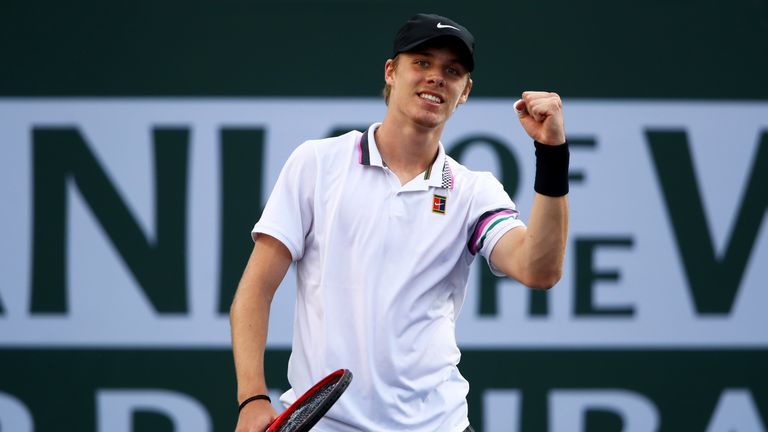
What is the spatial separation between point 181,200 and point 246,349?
2478 millimetres

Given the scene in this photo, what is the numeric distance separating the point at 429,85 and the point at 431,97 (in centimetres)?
3

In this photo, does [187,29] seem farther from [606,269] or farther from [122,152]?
[606,269]

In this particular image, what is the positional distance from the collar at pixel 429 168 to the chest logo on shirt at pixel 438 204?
3 cm

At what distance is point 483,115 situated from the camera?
4.91 meters

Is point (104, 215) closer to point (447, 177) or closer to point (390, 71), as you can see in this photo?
point (390, 71)

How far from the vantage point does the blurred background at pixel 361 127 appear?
4.80 meters

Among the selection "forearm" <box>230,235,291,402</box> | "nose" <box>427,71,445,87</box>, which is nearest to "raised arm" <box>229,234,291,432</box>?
"forearm" <box>230,235,291,402</box>

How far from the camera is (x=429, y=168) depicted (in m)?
2.71

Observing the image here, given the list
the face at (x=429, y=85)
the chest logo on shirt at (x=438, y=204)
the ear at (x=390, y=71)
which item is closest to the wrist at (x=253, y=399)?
the chest logo on shirt at (x=438, y=204)

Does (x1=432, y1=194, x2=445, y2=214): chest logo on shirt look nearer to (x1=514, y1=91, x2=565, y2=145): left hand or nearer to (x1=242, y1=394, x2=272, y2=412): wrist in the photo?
(x1=514, y1=91, x2=565, y2=145): left hand

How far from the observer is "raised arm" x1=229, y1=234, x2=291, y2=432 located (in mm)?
2393

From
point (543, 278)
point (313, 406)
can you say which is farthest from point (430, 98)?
point (313, 406)

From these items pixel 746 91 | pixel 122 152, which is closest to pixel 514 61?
pixel 746 91

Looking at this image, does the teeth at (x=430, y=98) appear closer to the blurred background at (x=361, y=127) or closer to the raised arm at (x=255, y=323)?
the raised arm at (x=255, y=323)
